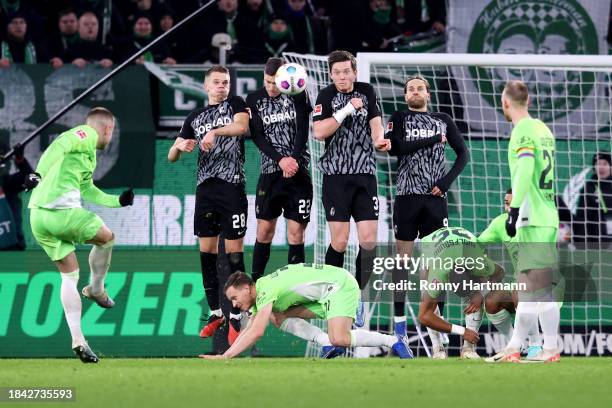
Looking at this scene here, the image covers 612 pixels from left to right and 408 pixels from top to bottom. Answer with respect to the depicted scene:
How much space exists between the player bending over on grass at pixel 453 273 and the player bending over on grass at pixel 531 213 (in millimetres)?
1462

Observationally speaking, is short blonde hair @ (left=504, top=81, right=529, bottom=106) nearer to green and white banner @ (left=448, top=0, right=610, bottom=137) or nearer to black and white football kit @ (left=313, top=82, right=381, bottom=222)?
black and white football kit @ (left=313, top=82, right=381, bottom=222)

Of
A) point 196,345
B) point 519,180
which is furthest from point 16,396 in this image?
point 196,345

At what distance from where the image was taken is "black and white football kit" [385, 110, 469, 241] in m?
12.1

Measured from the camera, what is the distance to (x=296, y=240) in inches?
486

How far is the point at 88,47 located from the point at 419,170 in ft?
17.1

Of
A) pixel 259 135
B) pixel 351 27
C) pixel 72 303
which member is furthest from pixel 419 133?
pixel 351 27

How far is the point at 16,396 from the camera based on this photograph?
832 cm

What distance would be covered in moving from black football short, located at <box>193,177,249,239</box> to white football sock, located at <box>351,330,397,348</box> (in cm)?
158

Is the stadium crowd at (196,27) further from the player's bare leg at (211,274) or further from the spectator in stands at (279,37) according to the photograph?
the player's bare leg at (211,274)

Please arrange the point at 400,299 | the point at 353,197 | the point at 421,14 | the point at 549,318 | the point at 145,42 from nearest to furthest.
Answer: the point at 549,318
the point at 353,197
the point at 400,299
the point at 145,42
the point at 421,14

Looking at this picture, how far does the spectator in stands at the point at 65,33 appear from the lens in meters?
16.1

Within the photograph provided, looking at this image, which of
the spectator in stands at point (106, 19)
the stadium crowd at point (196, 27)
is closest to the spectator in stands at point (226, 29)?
the stadium crowd at point (196, 27)

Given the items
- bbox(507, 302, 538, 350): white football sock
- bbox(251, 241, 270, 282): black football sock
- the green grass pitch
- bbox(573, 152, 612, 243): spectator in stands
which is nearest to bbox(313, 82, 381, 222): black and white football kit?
bbox(251, 241, 270, 282): black football sock

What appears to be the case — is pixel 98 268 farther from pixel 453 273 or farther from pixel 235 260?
pixel 453 273
